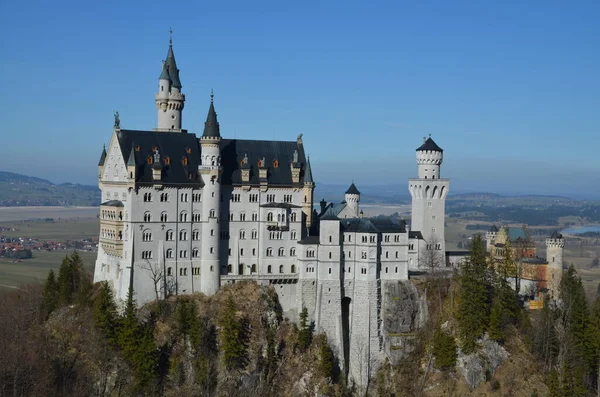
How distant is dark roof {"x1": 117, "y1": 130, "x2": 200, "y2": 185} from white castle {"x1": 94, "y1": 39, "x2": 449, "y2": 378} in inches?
4.6

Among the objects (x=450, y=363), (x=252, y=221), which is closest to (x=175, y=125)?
(x=252, y=221)

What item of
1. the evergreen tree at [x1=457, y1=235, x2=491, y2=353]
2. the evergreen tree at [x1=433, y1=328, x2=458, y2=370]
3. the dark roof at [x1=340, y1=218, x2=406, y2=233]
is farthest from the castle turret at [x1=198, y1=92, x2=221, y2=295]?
the evergreen tree at [x1=457, y1=235, x2=491, y2=353]

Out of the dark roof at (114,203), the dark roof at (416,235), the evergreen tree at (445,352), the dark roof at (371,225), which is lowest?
the evergreen tree at (445,352)

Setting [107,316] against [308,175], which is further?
[308,175]

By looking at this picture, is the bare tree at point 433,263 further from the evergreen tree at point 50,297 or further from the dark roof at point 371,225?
the evergreen tree at point 50,297

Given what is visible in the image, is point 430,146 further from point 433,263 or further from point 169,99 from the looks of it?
point 169,99

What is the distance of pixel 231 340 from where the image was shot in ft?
282

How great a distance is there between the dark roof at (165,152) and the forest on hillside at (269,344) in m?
12.4

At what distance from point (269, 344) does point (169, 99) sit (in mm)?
30443

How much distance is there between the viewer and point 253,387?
3391 inches

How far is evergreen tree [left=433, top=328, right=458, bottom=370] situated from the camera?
9006 cm

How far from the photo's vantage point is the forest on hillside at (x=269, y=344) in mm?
84000

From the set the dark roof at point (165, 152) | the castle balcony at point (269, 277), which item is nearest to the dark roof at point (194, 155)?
the dark roof at point (165, 152)

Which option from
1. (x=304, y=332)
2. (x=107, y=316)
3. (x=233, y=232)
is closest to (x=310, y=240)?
(x=233, y=232)
